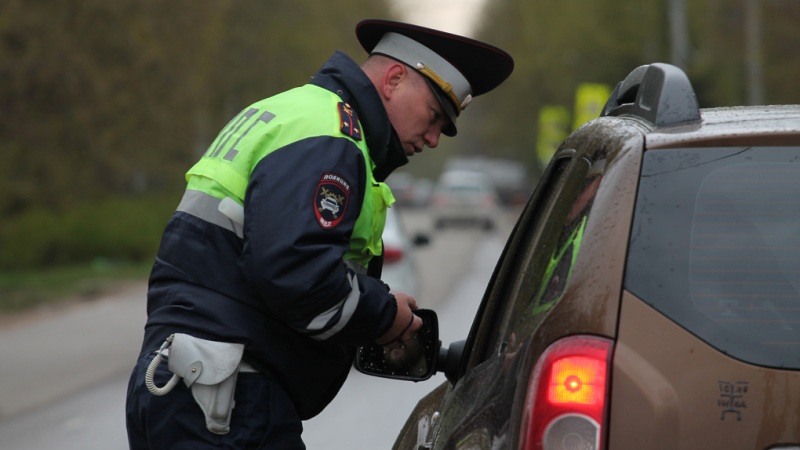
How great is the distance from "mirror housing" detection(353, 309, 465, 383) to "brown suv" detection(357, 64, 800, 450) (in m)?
0.77

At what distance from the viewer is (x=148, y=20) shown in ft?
78.3

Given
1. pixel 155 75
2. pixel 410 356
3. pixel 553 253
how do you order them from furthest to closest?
pixel 155 75
pixel 410 356
pixel 553 253

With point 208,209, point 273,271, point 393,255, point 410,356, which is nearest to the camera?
point 273,271

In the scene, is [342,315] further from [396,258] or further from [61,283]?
[61,283]

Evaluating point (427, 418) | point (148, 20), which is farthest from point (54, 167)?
point (427, 418)

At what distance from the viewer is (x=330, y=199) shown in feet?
10.1

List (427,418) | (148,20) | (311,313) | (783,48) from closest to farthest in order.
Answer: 1. (311,313)
2. (427,418)
3. (148,20)
4. (783,48)

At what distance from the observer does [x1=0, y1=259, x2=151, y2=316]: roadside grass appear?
1862 centimetres

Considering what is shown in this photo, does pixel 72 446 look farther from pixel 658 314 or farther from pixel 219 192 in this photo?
pixel 658 314

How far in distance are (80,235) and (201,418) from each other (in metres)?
24.5

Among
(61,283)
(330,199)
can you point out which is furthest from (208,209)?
(61,283)

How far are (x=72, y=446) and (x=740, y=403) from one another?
6852 millimetres

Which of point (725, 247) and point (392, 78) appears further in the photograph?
point (392, 78)

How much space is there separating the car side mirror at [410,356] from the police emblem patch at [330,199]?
1.80ft
